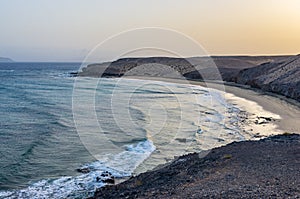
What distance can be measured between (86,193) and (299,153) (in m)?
7.89

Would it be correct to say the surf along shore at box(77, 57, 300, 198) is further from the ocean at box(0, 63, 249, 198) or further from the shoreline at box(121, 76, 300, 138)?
the shoreline at box(121, 76, 300, 138)

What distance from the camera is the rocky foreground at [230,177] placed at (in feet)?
33.3

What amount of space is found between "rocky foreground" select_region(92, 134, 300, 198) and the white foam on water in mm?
1202

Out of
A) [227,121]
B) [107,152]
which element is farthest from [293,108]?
[107,152]

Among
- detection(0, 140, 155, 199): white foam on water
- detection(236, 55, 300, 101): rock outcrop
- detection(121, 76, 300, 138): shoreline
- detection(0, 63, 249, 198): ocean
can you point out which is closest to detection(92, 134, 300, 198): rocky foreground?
detection(0, 140, 155, 199): white foam on water

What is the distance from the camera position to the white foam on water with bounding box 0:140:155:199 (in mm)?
13742

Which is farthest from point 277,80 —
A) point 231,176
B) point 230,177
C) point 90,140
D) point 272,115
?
point 230,177

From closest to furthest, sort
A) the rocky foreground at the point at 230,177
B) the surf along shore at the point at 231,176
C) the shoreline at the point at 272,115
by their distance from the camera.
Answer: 1. the rocky foreground at the point at 230,177
2. the surf along shore at the point at 231,176
3. the shoreline at the point at 272,115

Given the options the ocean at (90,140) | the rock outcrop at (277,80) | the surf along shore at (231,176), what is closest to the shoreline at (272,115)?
the ocean at (90,140)

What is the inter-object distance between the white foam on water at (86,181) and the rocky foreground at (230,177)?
1202mm

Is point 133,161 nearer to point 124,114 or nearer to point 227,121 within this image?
point 227,121

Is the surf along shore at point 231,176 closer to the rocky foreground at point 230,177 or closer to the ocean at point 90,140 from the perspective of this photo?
the rocky foreground at point 230,177

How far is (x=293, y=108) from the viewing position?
119 feet

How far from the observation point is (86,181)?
601 inches
